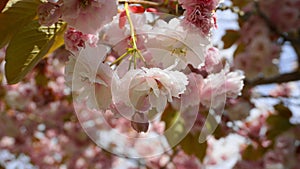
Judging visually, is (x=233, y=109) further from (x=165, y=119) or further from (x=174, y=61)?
(x=174, y=61)

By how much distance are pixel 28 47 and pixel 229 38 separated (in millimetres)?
1329

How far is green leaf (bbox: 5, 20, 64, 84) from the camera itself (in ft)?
3.07

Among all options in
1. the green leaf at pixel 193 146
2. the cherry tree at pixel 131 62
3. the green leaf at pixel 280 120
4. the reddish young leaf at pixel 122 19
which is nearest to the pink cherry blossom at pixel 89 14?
the cherry tree at pixel 131 62

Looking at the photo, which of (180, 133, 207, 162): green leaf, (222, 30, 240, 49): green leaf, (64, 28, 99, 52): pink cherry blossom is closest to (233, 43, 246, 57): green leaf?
(222, 30, 240, 49): green leaf

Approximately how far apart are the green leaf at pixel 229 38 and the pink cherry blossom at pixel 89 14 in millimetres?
1319

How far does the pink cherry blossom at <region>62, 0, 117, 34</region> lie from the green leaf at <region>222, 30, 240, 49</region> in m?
1.32

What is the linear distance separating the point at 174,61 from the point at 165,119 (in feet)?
3.57

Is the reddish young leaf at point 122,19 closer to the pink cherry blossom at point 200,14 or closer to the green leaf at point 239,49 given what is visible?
the pink cherry blossom at point 200,14

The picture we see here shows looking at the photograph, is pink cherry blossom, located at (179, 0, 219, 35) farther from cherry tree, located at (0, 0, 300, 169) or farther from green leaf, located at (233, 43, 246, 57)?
green leaf, located at (233, 43, 246, 57)

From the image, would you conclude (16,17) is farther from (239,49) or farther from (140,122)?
(239,49)

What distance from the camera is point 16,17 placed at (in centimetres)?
94

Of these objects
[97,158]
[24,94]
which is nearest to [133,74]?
[24,94]

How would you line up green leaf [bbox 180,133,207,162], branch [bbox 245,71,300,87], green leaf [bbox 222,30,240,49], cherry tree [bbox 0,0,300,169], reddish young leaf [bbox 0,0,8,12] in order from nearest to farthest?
1. cherry tree [bbox 0,0,300,169]
2. reddish young leaf [bbox 0,0,8,12]
3. green leaf [bbox 180,133,207,162]
4. green leaf [bbox 222,30,240,49]
5. branch [bbox 245,71,300,87]

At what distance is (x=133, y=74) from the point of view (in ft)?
2.26
